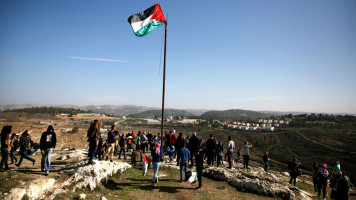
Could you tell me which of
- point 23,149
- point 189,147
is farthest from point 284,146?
point 23,149

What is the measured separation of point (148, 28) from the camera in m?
11.6

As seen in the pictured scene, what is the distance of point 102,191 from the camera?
24.1 ft

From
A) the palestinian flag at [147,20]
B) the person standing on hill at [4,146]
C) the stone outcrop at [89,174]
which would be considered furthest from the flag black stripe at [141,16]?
the stone outcrop at [89,174]

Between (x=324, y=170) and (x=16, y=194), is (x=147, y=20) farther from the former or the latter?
(x=324, y=170)

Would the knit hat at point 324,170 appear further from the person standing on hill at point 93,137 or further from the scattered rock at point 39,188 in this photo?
the scattered rock at point 39,188

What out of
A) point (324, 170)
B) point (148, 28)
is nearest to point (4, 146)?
point (148, 28)

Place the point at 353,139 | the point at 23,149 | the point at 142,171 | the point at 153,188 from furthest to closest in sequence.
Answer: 1. the point at 353,139
2. the point at 142,171
3. the point at 23,149
4. the point at 153,188

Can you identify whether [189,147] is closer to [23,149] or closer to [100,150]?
[100,150]

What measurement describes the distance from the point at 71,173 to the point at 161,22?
33.9 feet

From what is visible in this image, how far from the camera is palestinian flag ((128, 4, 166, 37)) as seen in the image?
37.4ft

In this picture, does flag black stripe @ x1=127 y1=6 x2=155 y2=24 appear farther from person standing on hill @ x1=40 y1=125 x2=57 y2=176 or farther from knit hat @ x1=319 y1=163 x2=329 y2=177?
knit hat @ x1=319 y1=163 x2=329 y2=177

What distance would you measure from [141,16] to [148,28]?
→ 3.31ft

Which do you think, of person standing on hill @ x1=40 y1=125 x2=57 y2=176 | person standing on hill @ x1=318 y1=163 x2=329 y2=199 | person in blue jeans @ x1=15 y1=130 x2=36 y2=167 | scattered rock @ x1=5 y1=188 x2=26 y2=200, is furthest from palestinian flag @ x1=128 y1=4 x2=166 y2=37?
person standing on hill @ x1=318 y1=163 x2=329 y2=199

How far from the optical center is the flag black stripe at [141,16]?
11.4m
